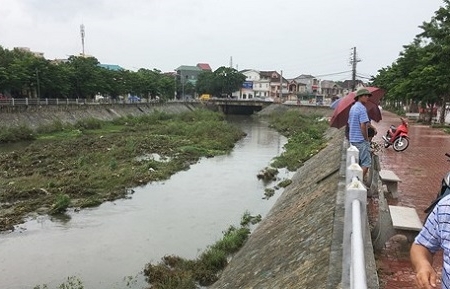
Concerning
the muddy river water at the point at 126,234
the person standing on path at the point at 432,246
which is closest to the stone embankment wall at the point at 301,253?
the person standing on path at the point at 432,246

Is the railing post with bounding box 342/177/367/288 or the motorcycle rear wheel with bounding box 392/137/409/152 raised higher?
the railing post with bounding box 342/177/367/288

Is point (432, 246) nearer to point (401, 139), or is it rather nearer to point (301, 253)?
point (301, 253)

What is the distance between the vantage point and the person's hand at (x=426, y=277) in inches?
90.4

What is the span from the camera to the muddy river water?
10.5 metres

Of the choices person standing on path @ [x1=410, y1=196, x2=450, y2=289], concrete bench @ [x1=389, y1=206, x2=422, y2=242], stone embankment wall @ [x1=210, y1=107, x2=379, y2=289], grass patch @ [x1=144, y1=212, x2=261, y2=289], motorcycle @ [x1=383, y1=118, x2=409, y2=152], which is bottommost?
grass patch @ [x1=144, y1=212, x2=261, y2=289]

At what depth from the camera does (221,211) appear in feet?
51.2

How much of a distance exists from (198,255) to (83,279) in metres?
3.09

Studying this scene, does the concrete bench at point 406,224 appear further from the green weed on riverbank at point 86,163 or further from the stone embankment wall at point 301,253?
the green weed on riverbank at point 86,163

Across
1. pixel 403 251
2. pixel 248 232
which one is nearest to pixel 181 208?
pixel 248 232

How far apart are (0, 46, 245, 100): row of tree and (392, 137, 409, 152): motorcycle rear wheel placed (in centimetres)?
3659

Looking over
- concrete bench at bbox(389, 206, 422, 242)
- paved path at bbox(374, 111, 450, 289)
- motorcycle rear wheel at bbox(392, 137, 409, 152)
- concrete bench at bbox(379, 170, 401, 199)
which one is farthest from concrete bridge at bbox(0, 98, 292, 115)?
concrete bench at bbox(389, 206, 422, 242)

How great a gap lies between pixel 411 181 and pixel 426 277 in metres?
8.77

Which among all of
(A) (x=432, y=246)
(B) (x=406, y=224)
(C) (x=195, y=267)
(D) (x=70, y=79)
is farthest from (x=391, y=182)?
(D) (x=70, y=79)

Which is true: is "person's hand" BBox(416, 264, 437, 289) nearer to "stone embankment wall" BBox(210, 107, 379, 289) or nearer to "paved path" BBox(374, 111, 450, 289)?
"stone embankment wall" BBox(210, 107, 379, 289)
